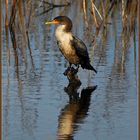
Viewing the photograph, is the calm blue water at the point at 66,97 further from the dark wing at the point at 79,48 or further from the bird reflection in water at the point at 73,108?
the dark wing at the point at 79,48

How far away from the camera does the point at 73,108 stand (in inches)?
351

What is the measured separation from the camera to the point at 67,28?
11305 millimetres

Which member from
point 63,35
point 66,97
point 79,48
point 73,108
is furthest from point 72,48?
point 73,108

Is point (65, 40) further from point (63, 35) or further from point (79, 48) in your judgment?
point (79, 48)

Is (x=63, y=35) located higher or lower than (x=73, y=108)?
higher

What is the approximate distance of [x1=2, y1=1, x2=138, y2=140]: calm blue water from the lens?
7.51m

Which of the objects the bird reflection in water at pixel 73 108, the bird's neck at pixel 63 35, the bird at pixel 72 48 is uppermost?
the bird's neck at pixel 63 35

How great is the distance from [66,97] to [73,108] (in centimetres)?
76

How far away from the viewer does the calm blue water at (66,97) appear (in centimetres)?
751

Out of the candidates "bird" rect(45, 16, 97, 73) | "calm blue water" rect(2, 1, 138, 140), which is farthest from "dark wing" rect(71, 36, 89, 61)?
"calm blue water" rect(2, 1, 138, 140)

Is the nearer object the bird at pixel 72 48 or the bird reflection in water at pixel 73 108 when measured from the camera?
the bird reflection in water at pixel 73 108

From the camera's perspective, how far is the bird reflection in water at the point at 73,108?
753 centimetres

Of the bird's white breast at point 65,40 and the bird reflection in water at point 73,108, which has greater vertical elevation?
the bird's white breast at point 65,40

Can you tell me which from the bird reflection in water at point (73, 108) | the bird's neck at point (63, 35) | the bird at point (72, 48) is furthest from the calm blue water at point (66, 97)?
the bird's neck at point (63, 35)
